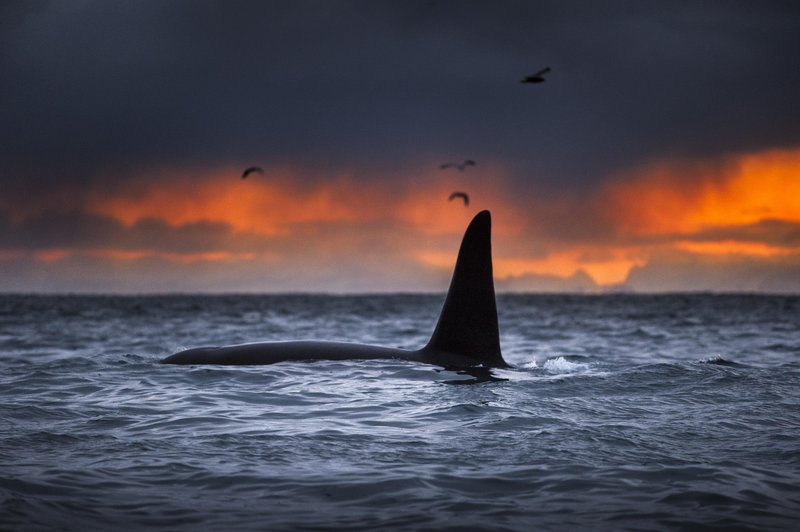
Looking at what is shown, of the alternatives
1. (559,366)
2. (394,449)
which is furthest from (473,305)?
(394,449)

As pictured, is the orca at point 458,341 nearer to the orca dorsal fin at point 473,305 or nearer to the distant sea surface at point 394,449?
the orca dorsal fin at point 473,305

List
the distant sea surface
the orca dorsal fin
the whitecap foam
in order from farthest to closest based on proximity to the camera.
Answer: the whitecap foam, the orca dorsal fin, the distant sea surface

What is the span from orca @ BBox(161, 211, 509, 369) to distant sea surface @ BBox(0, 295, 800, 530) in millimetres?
397

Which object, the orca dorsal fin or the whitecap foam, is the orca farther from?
the whitecap foam

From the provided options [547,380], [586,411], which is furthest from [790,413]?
[547,380]

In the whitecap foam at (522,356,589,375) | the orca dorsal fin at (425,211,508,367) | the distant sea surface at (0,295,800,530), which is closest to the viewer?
the distant sea surface at (0,295,800,530)

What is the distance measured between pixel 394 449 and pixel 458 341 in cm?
522

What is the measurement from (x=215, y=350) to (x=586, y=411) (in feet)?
23.0

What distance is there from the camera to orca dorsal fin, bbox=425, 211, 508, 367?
38.4 feet

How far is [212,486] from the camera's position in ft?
19.6

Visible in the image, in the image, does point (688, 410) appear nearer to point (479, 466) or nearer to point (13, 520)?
point (479, 466)

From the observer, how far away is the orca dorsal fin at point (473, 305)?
38.4 feet

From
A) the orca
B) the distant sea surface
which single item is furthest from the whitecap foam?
the orca

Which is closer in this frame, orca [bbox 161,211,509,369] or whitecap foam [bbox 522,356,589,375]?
orca [bbox 161,211,509,369]
